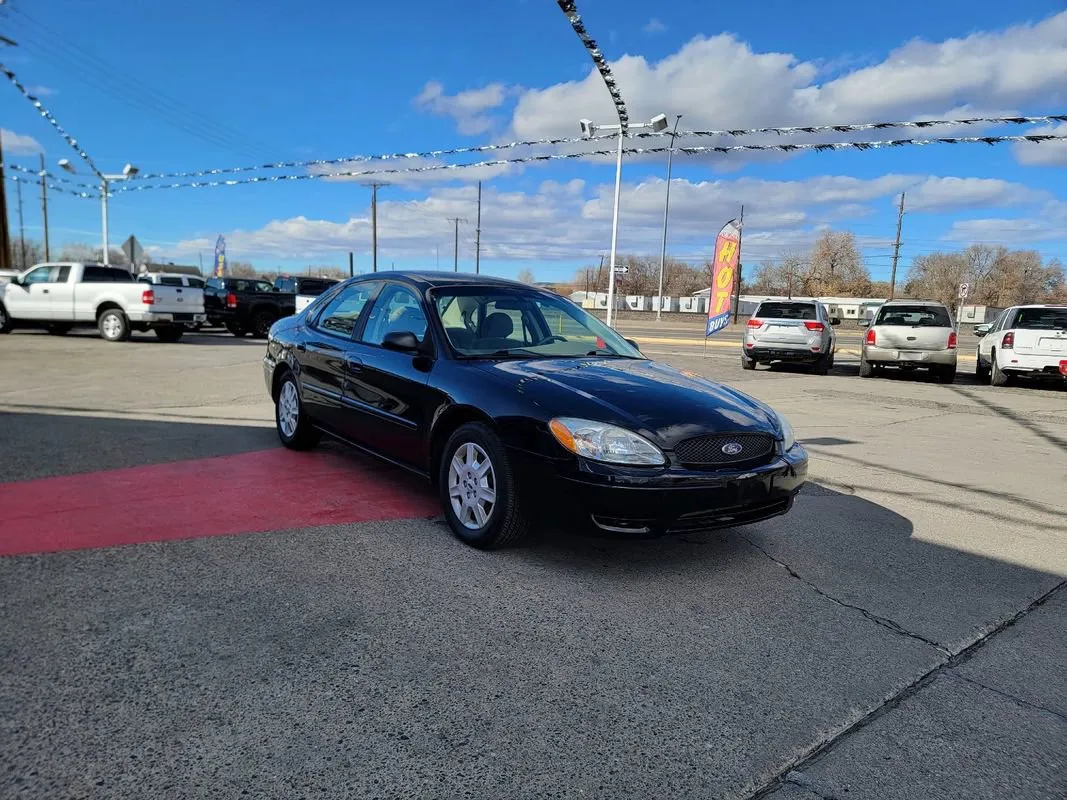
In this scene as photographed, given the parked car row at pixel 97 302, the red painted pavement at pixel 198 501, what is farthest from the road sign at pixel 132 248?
the red painted pavement at pixel 198 501

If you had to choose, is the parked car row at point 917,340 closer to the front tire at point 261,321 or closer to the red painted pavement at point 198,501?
the red painted pavement at point 198,501

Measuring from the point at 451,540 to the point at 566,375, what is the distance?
1.13 metres

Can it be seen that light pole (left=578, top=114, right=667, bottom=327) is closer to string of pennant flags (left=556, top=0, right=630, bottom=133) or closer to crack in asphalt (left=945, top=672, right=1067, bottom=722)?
string of pennant flags (left=556, top=0, right=630, bottom=133)

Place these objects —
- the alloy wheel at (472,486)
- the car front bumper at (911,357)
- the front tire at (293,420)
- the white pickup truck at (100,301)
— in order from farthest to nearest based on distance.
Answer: the white pickup truck at (100,301), the car front bumper at (911,357), the front tire at (293,420), the alloy wheel at (472,486)

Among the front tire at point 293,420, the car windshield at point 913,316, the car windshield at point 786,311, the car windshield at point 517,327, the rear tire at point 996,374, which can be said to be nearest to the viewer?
the car windshield at point 517,327

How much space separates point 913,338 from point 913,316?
576mm

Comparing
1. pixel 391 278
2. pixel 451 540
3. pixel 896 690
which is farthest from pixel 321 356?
pixel 896 690

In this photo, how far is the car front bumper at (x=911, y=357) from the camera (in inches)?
561

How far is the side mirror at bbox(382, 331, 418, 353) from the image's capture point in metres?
4.34

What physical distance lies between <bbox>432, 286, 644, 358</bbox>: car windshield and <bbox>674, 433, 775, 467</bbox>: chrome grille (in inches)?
51.4

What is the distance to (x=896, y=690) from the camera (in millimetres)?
2693

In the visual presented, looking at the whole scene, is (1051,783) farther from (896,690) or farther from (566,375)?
(566,375)

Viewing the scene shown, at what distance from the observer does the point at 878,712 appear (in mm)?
2549

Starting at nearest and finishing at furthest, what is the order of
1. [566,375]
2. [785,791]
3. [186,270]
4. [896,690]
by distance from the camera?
[785,791], [896,690], [566,375], [186,270]
